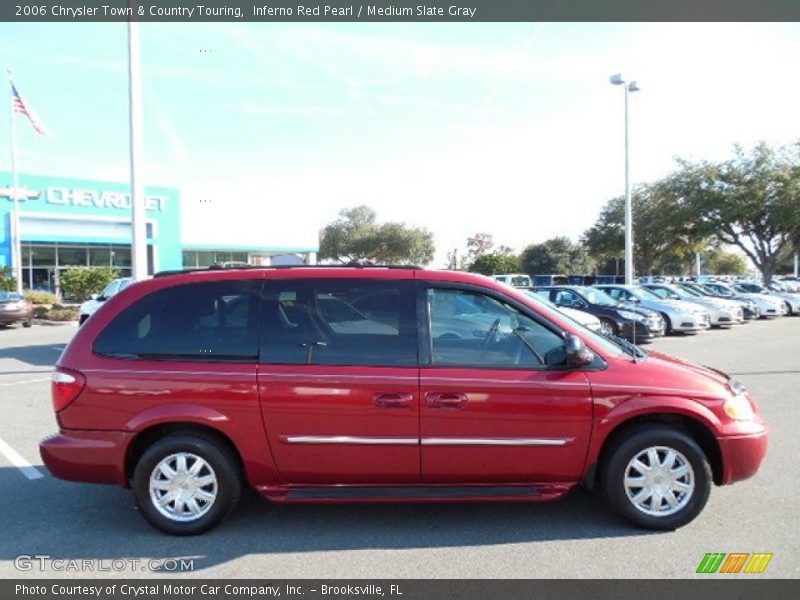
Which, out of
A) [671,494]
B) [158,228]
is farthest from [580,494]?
[158,228]

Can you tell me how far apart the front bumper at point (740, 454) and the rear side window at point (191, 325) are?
10.6ft

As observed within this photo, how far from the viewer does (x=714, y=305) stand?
20.3 meters

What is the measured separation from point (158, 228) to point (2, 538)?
125 feet

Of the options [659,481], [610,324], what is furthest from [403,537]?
[610,324]

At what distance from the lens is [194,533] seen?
4125 mm

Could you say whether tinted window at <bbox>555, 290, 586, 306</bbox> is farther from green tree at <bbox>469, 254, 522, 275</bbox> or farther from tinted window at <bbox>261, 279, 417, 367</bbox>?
green tree at <bbox>469, 254, 522, 275</bbox>

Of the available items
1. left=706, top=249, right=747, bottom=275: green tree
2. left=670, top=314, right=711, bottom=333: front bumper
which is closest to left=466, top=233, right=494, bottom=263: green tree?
left=706, top=249, right=747, bottom=275: green tree

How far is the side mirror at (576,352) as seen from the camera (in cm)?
400

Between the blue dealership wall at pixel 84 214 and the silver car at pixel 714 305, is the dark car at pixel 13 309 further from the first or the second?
the silver car at pixel 714 305

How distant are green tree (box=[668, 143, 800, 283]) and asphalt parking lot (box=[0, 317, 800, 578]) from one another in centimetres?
3100

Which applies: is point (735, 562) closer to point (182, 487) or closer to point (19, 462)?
point (182, 487)

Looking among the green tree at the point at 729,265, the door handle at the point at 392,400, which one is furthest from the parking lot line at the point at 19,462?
the green tree at the point at 729,265
